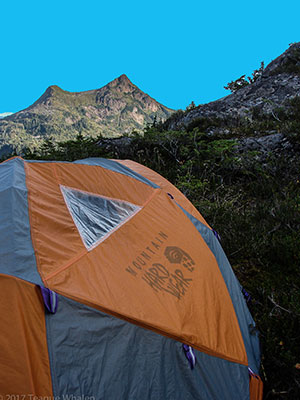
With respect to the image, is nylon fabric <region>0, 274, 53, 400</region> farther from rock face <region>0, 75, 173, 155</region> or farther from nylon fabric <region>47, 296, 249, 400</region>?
rock face <region>0, 75, 173, 155</region>

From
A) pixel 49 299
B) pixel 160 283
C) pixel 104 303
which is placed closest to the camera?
pixel 49 299

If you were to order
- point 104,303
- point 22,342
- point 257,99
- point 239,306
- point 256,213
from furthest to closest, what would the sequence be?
point 257,99 → point 256,213 → point 239,306 → point 104,303 → point 22,342

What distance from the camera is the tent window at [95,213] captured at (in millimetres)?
1885

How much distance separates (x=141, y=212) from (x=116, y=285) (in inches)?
40.8

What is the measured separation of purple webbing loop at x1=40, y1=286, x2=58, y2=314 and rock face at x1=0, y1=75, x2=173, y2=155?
99.4 metres

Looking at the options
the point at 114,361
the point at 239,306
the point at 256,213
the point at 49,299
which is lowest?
the point at 239,306

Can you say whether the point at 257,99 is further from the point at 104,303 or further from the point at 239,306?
the point at 104,303

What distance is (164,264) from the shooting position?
204 cm

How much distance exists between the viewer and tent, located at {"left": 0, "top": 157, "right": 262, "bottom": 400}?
121 centimetres

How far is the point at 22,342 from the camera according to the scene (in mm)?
1141

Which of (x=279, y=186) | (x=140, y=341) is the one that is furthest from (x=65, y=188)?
(x=279, y=186)

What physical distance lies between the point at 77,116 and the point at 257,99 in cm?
14937

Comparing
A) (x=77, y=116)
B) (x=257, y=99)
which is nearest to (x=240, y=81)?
(x=257, y=99)

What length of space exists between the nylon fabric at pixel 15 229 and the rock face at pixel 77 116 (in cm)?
9861
